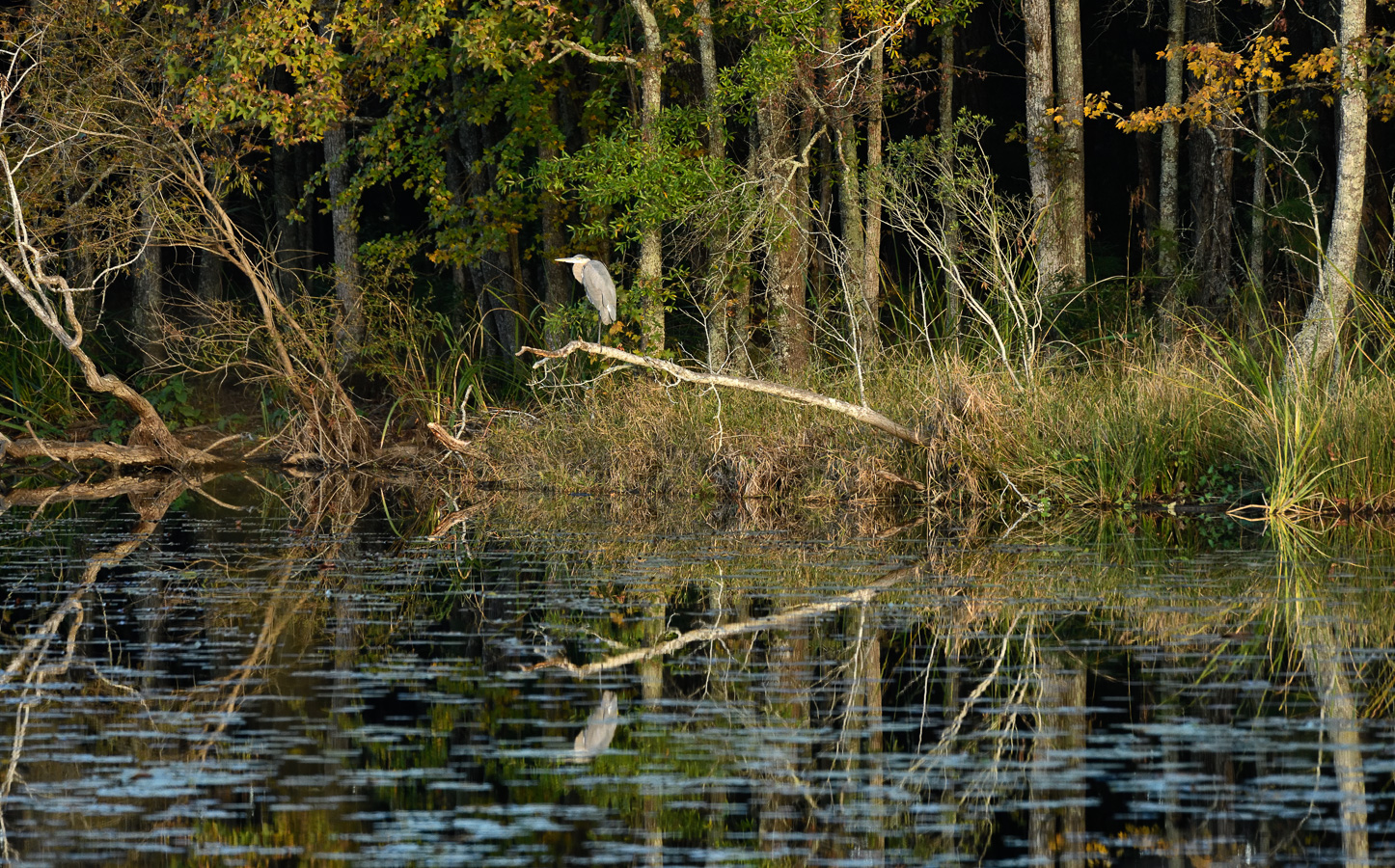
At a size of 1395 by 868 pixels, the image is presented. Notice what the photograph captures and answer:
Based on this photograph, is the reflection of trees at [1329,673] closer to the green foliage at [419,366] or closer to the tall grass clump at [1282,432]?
the tall grass clump at [1282,432]

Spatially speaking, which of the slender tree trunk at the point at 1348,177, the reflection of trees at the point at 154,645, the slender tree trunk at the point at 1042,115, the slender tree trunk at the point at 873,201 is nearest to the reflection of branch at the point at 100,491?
the reflection of trees at the point at 154,645

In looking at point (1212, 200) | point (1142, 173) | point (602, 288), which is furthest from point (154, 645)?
point (1142, 173)

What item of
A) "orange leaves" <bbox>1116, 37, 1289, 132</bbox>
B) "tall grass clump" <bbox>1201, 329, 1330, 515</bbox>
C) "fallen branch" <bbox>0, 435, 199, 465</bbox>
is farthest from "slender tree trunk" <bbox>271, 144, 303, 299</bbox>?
"tall grass clump" <bbox>1201, 329, 1330, 515</bbox>

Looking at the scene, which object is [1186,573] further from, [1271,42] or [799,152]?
[799,152]

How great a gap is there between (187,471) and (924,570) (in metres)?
11.4

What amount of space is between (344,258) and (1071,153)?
880cm

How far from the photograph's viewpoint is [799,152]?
18.6 meters

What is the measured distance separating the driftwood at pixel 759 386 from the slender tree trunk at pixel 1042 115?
5.21 metres

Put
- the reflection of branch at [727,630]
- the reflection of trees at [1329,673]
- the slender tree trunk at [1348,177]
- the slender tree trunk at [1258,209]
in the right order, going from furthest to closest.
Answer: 1. the slender tree trunk at [1258,209]
2. the slender tree trunk at [1348,177]
3. the reflection of branch at [727,630]
4. the reflection of trees at [1329,673]

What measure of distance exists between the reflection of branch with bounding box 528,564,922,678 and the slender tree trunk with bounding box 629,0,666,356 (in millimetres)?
8244

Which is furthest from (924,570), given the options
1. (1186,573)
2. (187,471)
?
(187,471)

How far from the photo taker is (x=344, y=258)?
20.7m

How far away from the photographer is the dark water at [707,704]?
440 cm

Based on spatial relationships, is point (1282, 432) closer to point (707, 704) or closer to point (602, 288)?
point (602, 288)
